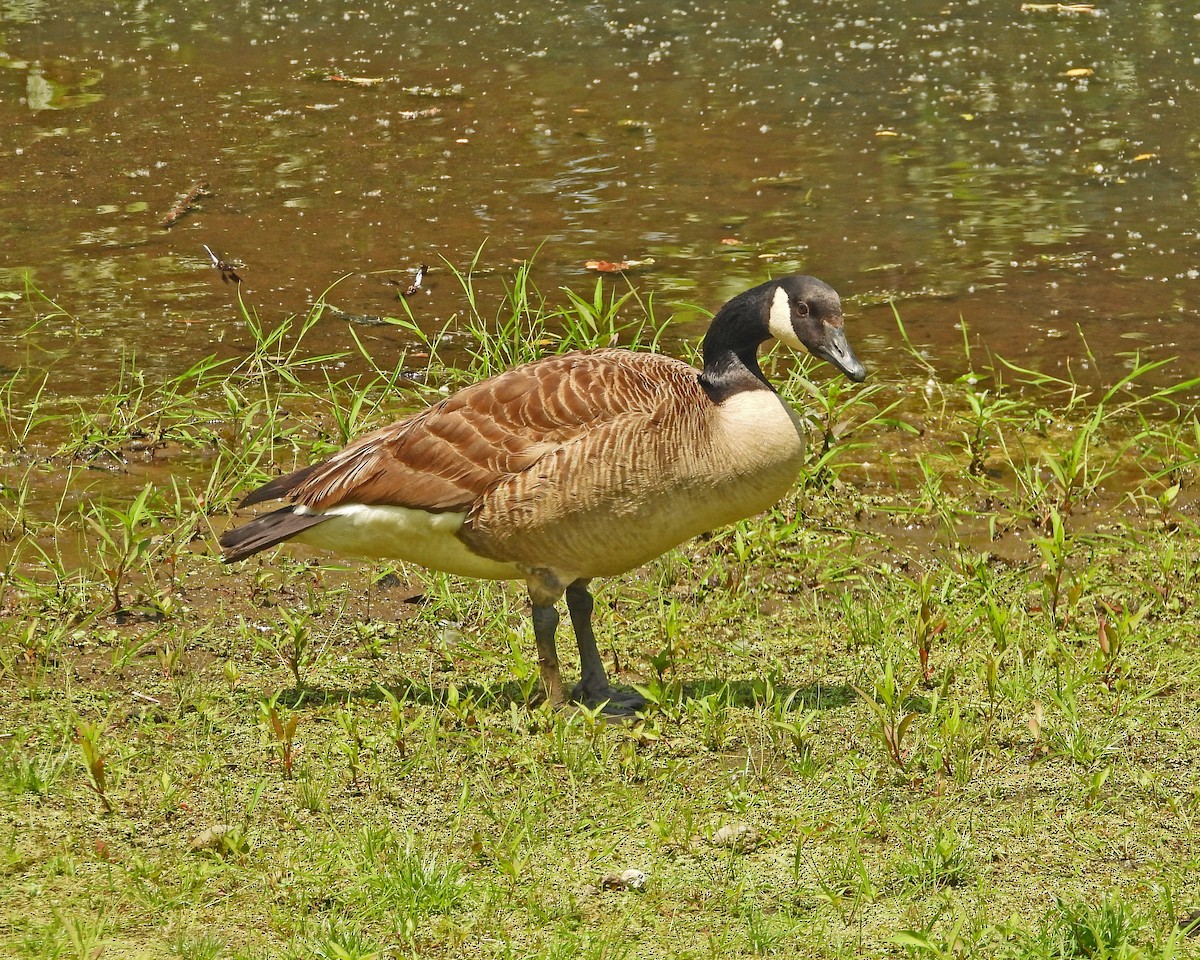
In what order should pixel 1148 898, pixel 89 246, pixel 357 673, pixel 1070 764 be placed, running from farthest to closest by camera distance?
1. pixel 89 246
2. pixel 357 673
3. pixel 1070 764
4. pixel 1148 898

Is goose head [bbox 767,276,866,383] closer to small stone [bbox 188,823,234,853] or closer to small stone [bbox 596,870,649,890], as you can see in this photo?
small stone [bbox 596,870,649,890]

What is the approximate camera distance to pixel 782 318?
506 cm

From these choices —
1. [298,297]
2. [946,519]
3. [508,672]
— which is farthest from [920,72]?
[508,672]

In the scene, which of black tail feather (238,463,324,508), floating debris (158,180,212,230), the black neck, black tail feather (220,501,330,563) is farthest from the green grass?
floating debris (158,180,212,230)

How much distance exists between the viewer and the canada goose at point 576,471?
4.85 meters

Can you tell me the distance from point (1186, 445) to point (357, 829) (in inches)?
166

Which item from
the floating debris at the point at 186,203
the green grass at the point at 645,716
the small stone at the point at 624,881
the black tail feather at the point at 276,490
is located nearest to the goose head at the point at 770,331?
the green grass at the point at 645,716

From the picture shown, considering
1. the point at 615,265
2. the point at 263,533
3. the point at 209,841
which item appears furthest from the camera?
the point at 615,265

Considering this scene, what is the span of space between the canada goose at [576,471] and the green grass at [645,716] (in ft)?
1.31

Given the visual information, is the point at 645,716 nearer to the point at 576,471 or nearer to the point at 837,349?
the point at 576,471

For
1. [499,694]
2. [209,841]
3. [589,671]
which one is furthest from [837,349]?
[209,841]

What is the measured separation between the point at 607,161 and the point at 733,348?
6075mm

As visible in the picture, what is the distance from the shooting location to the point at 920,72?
13000 mm

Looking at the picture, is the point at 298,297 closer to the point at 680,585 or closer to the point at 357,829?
the point at 680,585
